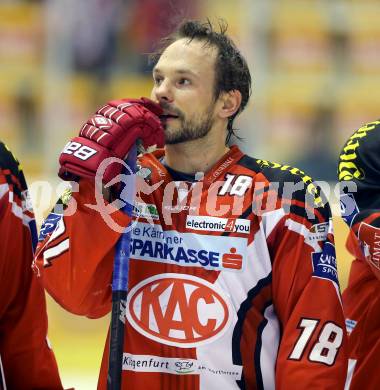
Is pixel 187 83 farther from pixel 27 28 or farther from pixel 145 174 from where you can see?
pixel 27 28

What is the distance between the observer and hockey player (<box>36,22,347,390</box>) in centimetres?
286

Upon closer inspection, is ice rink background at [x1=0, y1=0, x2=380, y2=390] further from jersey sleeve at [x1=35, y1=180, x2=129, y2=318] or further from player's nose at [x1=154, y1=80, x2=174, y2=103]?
jersey sleeve at [x1=35, y1=180, x2=129, y2=318]

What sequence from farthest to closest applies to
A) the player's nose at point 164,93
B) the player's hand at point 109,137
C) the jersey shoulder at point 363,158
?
the jersey shoulder at point 363,158, the player's nose at point 164,93, the player's hand at point 109,137

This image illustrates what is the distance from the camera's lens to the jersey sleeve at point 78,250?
2.85 metres

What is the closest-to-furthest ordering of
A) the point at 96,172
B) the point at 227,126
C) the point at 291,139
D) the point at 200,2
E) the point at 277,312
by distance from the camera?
the point at 96,172, the point at 277,312, the point at 227,126, the point at 200,2, the point at 291,139

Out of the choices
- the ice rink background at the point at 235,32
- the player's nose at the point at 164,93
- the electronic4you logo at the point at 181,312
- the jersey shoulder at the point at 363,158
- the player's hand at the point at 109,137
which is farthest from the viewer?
the ice rink background at the point at 235,32

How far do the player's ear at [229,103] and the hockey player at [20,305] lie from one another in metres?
0.65

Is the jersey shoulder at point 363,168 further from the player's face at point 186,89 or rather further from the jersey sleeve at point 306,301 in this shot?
the player's face at point 186,89

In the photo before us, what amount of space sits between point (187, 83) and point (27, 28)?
691 centimetres

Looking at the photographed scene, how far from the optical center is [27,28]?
9.75 metres

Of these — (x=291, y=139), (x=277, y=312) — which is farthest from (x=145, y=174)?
(x=291, y=139)

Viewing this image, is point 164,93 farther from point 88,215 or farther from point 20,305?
point 20,305

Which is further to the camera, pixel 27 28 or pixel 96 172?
pixel 27 28

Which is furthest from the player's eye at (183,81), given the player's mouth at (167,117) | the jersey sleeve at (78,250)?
the jersey sleeve at (78,250)
